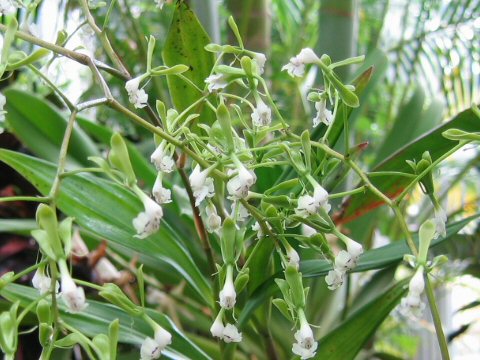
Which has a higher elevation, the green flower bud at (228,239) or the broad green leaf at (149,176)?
the green flower bud at (228,239)

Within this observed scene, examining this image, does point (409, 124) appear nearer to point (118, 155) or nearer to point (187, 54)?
point (187, 54)

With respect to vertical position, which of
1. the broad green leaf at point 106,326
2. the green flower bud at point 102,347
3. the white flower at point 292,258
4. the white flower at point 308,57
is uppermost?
the white flower at point 308,57

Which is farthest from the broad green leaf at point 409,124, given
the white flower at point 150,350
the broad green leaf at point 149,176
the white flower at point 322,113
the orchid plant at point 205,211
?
the white flower at point 150,350

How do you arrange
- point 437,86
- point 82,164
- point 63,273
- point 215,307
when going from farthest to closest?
1. point 437,86
2. point 82,164
3. point 215,307
4. point 63,273

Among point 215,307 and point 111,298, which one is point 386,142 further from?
point 111,298

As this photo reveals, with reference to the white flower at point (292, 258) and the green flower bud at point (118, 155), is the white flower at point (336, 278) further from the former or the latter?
the green flower bud at point (118, 155)

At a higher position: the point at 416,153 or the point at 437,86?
the point at 416,153

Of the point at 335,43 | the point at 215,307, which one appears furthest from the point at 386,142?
the point at 215,307
